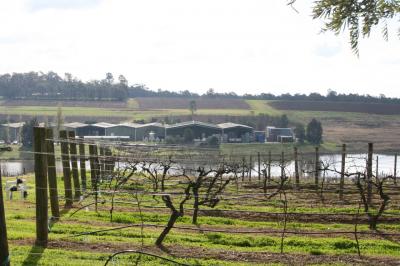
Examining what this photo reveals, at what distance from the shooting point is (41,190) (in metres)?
9.21

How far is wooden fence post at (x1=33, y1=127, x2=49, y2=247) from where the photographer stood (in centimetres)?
924

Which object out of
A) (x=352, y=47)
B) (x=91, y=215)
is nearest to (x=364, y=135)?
(x=91, y=215)

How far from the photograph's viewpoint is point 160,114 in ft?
431

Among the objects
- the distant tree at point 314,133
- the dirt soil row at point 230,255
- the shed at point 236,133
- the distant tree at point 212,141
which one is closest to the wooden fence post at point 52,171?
the dirt soil row at point 230,255

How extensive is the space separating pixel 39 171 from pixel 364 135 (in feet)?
343

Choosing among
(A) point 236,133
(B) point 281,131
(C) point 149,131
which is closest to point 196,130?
(A) point 236,133

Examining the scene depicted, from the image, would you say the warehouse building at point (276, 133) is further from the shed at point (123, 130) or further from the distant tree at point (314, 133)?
the shed at point (123, 130)

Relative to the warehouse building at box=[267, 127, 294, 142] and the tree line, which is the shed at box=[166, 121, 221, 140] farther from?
the tree line

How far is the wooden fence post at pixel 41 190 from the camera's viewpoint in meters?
9.24

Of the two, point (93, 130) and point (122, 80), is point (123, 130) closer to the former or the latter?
point (93, 130)

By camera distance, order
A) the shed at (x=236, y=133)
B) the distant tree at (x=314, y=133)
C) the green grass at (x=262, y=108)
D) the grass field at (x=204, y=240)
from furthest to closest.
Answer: the green grass at (x=262, y=108) < the distant tree at (x=314, y=133) < the shed at (x=236, y=133) < the grass field at (x=204, y=240)

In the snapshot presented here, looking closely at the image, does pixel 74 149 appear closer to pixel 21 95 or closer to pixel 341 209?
pixel 341 209

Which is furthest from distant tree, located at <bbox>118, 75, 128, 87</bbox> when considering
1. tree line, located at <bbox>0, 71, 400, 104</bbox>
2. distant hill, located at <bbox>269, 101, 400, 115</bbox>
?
distant hill, located at <bbox>269, 101, 400, 115</bbox>

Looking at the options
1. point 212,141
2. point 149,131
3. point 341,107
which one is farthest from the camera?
point 341,107
